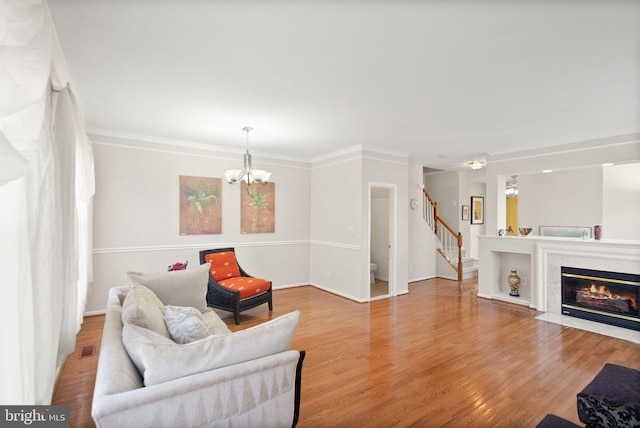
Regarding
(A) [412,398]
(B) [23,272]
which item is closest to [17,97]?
(B) [23,272]

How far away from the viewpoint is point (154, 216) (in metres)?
4.86

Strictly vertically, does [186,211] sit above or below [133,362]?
above

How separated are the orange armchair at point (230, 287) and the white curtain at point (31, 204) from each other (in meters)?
2.28

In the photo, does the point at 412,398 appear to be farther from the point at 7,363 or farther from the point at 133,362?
the point at 7,363

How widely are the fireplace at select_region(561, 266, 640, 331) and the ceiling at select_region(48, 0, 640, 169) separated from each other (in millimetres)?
1999

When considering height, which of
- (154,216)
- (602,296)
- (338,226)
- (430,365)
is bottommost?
(430,365)

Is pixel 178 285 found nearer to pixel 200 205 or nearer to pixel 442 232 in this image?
pixel 200 205

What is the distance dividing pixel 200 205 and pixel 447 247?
19.5 ft

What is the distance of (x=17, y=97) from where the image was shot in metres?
1.02

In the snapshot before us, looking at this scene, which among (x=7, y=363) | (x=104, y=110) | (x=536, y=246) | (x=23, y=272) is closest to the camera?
(x=7, y=363)

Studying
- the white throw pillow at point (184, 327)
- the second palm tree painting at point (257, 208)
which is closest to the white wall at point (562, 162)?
the second palm tree painting at point (257, 208)

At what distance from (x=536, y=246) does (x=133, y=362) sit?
18.1 feet

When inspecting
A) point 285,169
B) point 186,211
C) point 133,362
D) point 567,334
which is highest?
point 285,169

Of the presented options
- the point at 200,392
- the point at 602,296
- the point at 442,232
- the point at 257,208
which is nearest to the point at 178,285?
the point at 200,392
